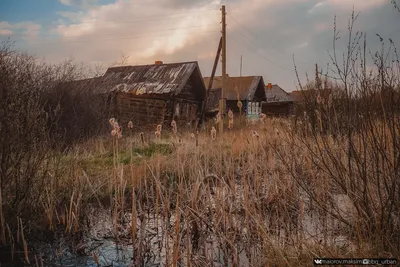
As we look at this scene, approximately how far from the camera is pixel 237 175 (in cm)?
661

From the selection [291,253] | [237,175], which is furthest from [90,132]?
[291,253]

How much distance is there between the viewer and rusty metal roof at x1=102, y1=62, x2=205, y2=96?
17.0 meters

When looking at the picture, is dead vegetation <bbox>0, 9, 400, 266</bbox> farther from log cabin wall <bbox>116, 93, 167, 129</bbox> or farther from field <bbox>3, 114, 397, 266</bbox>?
log cabin wall <bbox>116, 93, 167, 129</bbox>

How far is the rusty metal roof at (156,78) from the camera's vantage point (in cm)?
1698

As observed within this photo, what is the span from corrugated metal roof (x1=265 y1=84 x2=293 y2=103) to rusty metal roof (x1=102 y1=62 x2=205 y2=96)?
43.5 feet

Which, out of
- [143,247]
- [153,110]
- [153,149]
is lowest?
[143,247]

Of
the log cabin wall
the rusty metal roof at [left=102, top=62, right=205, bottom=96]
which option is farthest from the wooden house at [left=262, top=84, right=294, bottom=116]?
the log cabin wall

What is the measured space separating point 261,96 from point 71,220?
2566 centimetres

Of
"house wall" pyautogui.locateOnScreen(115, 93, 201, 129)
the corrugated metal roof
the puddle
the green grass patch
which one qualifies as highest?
the corrugated metal roof

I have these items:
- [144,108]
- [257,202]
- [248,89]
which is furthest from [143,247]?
[248,89]

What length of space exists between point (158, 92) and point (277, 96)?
56.8 feet

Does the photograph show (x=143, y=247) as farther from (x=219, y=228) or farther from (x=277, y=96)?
(x=277, y=96)

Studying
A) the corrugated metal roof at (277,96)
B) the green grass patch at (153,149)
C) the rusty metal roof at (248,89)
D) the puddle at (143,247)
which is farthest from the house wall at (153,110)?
the corrugated metal roof at (277,96)

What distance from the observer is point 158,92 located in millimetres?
16859
